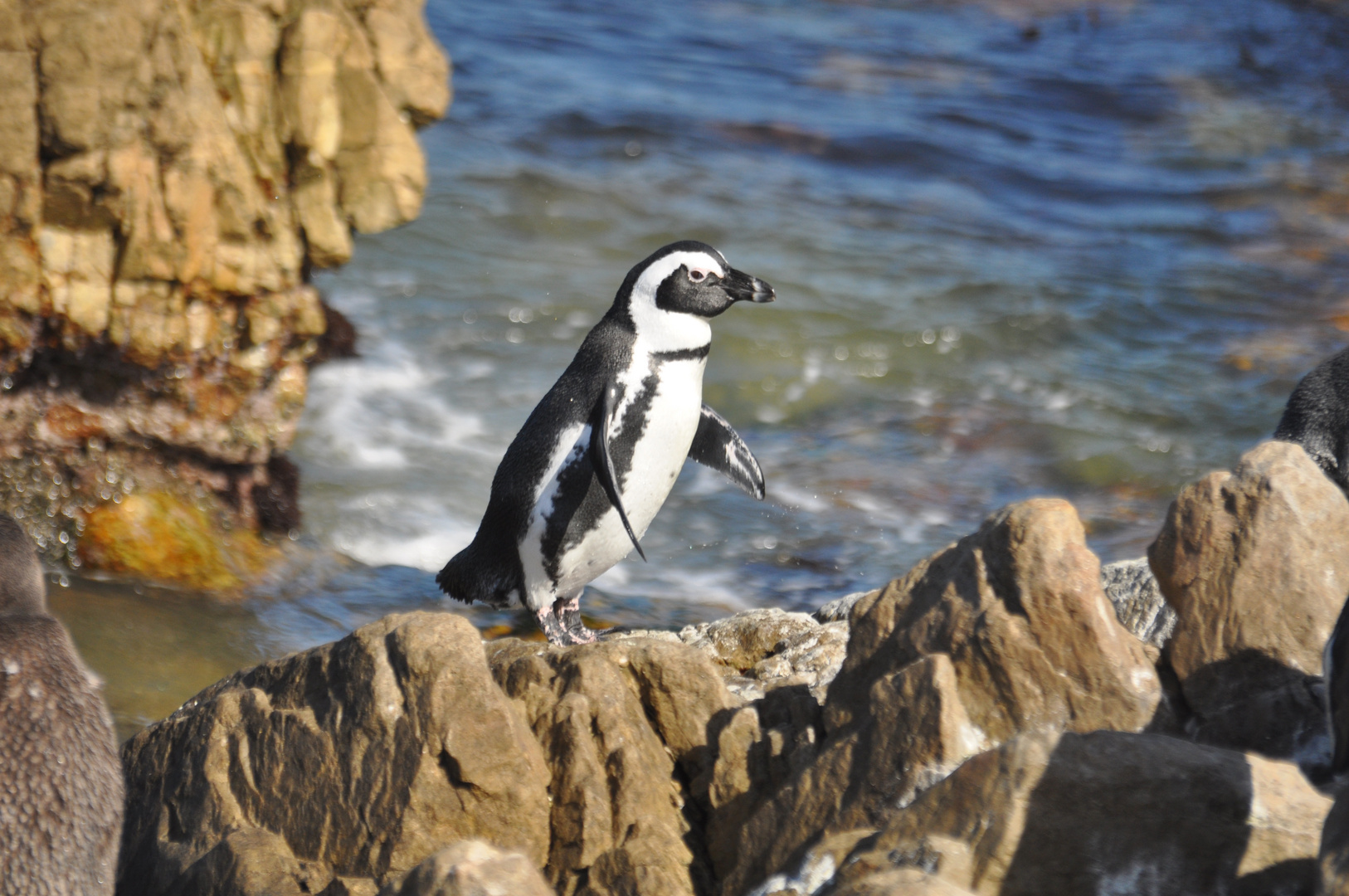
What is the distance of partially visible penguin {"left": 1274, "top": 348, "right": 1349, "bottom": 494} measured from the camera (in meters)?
5.03

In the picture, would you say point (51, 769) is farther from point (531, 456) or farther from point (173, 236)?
point (173, 236)

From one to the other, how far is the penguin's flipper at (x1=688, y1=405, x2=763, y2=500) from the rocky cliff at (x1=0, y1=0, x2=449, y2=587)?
206 cm

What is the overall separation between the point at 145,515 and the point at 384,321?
4.72 m

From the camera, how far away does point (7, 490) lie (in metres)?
5.68

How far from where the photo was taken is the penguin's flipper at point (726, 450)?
5.55 metres

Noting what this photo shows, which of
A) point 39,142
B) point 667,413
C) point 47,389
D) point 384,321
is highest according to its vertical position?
point 39,142

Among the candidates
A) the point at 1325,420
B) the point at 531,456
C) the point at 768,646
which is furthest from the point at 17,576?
the point at 1325,420

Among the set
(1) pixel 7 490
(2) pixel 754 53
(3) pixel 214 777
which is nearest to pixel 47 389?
(1) pixel 7 490

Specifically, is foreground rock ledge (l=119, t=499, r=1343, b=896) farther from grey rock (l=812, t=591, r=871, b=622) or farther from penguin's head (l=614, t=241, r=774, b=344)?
penguin's head (l=614, t=241, r=774, b=344)

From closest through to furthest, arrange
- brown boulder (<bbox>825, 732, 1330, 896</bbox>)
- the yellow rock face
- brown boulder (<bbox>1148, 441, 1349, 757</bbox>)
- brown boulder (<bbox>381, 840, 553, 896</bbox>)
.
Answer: brown boulder (<bbox>381, 840, 553, 896</bbox>) → brown boulder (<bbox>825, 732, 1330, 896</bbox>) → brown boulder (<bbox>1148, 441, 1349, 757</bbox>) → the yellow rock face

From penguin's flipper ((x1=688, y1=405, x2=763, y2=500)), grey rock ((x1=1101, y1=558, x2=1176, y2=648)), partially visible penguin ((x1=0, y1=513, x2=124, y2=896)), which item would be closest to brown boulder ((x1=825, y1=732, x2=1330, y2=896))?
grey rock ((x1=1101, y1=558, x2=1176, y2=648))

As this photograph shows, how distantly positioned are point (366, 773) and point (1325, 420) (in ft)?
→ 13.2

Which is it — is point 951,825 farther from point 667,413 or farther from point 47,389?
point 47,389

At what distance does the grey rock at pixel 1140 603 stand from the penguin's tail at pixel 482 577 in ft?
7.26
